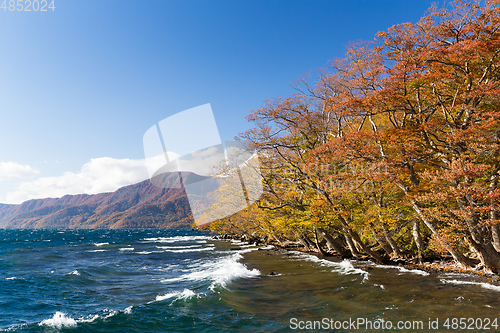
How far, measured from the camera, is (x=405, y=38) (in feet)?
39.8

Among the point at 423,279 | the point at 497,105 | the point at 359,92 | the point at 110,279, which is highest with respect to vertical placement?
the point at 359,92

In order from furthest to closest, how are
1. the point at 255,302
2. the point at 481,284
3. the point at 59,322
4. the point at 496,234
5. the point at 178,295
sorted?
the point at 178,295 → the point at 496,234 → the point at 481,284 → the point at 255,302 → the point at 59,322

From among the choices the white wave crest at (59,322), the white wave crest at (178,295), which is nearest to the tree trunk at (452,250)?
the white wave crest at (178,295)

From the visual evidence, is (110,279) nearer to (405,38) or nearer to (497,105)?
(405,38)

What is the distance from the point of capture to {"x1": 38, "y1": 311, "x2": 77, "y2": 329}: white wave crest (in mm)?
9070

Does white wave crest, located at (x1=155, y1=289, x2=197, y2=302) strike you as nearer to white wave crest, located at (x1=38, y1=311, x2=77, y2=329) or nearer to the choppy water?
the choppy water

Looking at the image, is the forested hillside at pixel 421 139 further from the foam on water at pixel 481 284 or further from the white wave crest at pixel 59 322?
the white wave crest at pixel 59 322

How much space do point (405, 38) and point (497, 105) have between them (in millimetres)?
5753

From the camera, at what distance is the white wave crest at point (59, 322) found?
9070 millimetres

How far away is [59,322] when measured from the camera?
9375 millimetres

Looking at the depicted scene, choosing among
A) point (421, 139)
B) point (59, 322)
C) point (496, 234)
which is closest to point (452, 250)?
point (496, 234)

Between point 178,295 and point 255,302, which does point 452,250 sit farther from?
point 178,295

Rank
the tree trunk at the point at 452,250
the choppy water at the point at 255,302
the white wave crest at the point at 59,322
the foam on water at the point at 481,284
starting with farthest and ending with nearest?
the tree trunk at the point at 452,250, the foam on water at the point at 481,284, the white wave crest at the point at 59,322, the choppy water at the point at 255,302

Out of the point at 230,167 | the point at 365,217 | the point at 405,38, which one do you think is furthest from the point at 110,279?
the point at 405,38
